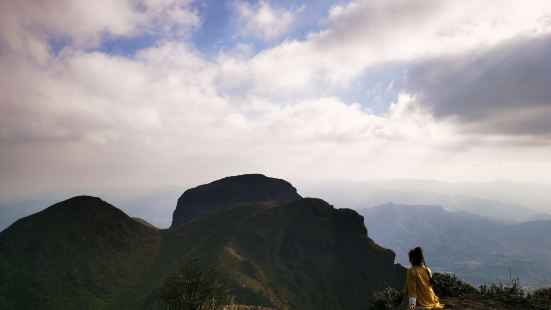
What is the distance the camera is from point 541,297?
24.0 meters

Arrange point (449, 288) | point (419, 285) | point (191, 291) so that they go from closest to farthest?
point (419, 285)
point (191, 291)
point (449, 288)

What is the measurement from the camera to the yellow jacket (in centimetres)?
1802

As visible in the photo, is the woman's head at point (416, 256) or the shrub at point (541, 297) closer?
the woman's head at point (416, 256)

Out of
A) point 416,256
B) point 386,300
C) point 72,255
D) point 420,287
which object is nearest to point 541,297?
point 420,287

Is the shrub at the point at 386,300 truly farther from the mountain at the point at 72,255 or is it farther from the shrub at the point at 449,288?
the mountain at the point at 72,255

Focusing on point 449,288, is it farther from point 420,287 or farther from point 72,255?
point 72,255

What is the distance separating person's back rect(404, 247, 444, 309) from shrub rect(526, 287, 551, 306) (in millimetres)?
9116

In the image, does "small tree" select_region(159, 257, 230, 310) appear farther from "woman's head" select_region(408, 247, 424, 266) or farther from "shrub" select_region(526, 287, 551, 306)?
"shrub" select_region(526, 287, 551, 306)

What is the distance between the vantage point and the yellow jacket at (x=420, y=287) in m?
18.0

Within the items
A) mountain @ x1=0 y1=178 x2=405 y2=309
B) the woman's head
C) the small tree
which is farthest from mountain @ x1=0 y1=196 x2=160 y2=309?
the woman's head

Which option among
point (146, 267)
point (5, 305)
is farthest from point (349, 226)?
point (5, 305)

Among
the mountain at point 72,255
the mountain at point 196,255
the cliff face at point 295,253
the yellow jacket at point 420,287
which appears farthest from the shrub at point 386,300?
the mountain at point 72,255

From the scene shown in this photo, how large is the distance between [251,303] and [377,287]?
179ft

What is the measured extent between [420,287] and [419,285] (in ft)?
0.43
